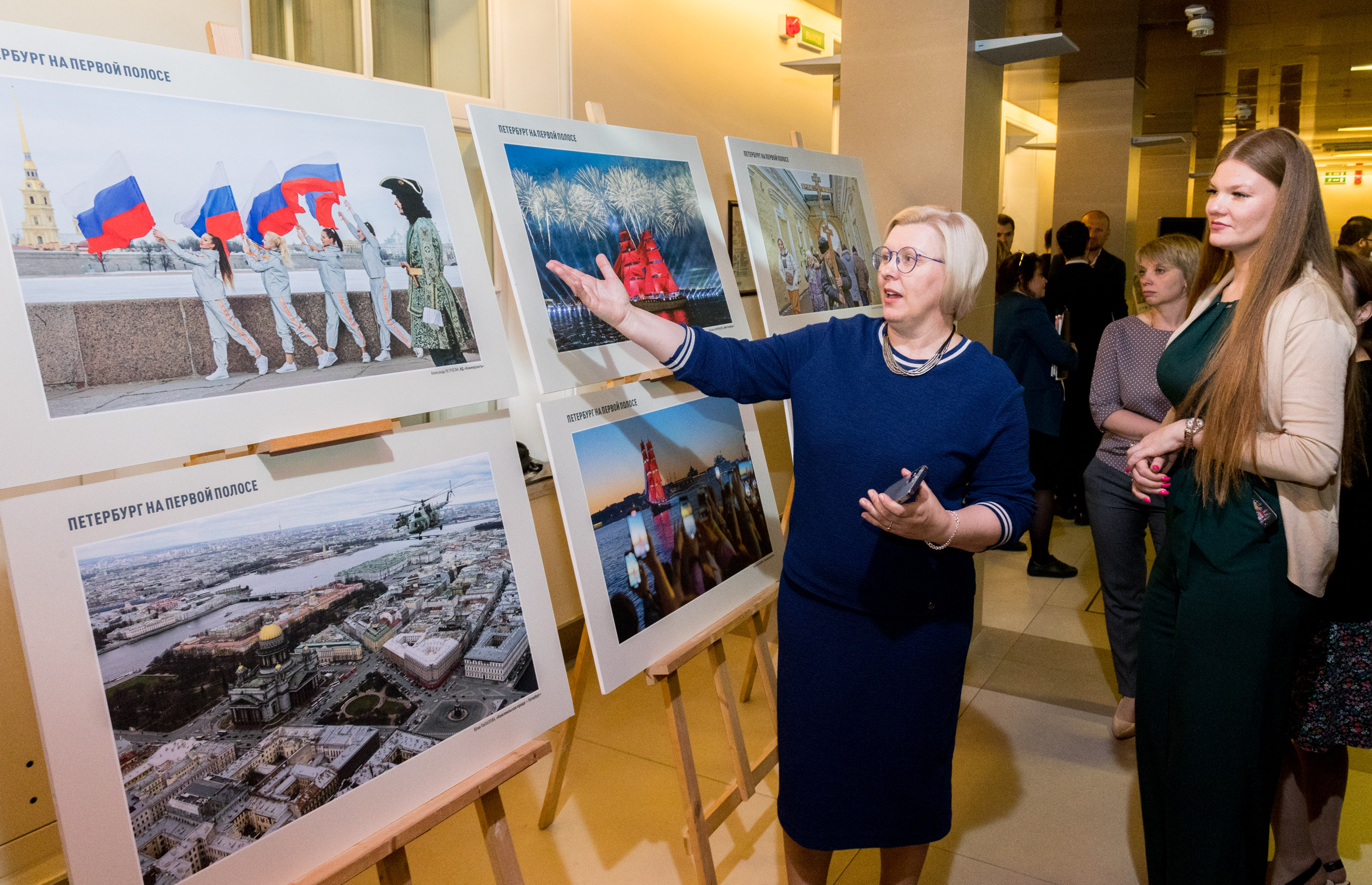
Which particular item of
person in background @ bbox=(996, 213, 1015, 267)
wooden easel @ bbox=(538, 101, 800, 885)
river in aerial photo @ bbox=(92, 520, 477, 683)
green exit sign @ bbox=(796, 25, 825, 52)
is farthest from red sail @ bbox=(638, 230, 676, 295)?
green exit sign @ bbox=(796, 25, 825, 52)

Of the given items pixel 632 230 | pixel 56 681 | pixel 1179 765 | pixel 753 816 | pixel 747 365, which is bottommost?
pixel 753 816

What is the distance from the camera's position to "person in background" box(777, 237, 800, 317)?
2.66m

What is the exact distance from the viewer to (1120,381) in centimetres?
272

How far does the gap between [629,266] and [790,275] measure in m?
0.80

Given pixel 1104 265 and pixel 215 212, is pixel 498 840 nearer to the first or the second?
pixel 215 212

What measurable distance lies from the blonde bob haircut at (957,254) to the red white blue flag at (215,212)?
1.16 meters

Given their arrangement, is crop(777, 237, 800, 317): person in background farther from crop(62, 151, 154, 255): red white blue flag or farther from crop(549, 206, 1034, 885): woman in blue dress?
crop(62, 151, 154, 255): red white blue flag

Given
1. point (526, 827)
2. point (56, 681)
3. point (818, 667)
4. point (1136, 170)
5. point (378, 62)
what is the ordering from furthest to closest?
point (1136, 170), point (378, 62), point (526, 827), point (818, 667), point (56, 681)

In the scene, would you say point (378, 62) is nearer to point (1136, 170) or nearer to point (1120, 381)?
point (1120, 381)

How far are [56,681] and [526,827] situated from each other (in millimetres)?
1712

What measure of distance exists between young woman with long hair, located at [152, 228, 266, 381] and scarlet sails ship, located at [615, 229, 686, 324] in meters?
0.92

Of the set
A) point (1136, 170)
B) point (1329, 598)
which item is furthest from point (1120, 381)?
point (1136, 170)

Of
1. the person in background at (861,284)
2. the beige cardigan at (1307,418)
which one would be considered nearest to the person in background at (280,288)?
the beige cardigan at (1307,418)

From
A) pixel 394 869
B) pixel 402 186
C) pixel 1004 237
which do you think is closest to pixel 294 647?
pixel 394 869
